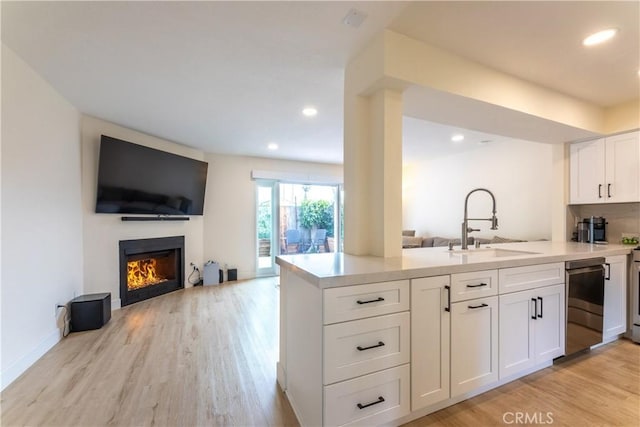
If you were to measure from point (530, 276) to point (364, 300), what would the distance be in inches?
55.6

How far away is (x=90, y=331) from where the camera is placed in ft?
9.64

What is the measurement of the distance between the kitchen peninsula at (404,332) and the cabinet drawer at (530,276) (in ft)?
0.03

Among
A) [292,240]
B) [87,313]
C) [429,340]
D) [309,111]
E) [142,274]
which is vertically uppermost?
[309,111]

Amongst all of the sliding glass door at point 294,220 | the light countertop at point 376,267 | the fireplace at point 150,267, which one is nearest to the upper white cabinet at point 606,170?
the light countertop at point 376,267

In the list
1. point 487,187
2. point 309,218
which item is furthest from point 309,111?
point 487,187

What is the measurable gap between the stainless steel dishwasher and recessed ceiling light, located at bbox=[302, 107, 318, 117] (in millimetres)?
2693

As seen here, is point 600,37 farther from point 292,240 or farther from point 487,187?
point 292,240

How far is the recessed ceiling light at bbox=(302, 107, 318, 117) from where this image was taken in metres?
3.12

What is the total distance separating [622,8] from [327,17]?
5.67 feet

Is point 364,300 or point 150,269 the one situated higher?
point 364,300

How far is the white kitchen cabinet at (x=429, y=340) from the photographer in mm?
1563

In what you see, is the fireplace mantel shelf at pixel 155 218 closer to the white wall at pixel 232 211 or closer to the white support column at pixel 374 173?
the white wall at pixel 232 211

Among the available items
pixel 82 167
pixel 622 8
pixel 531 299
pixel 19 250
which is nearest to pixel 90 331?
pixel 19 250

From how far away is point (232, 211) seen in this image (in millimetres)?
5449
